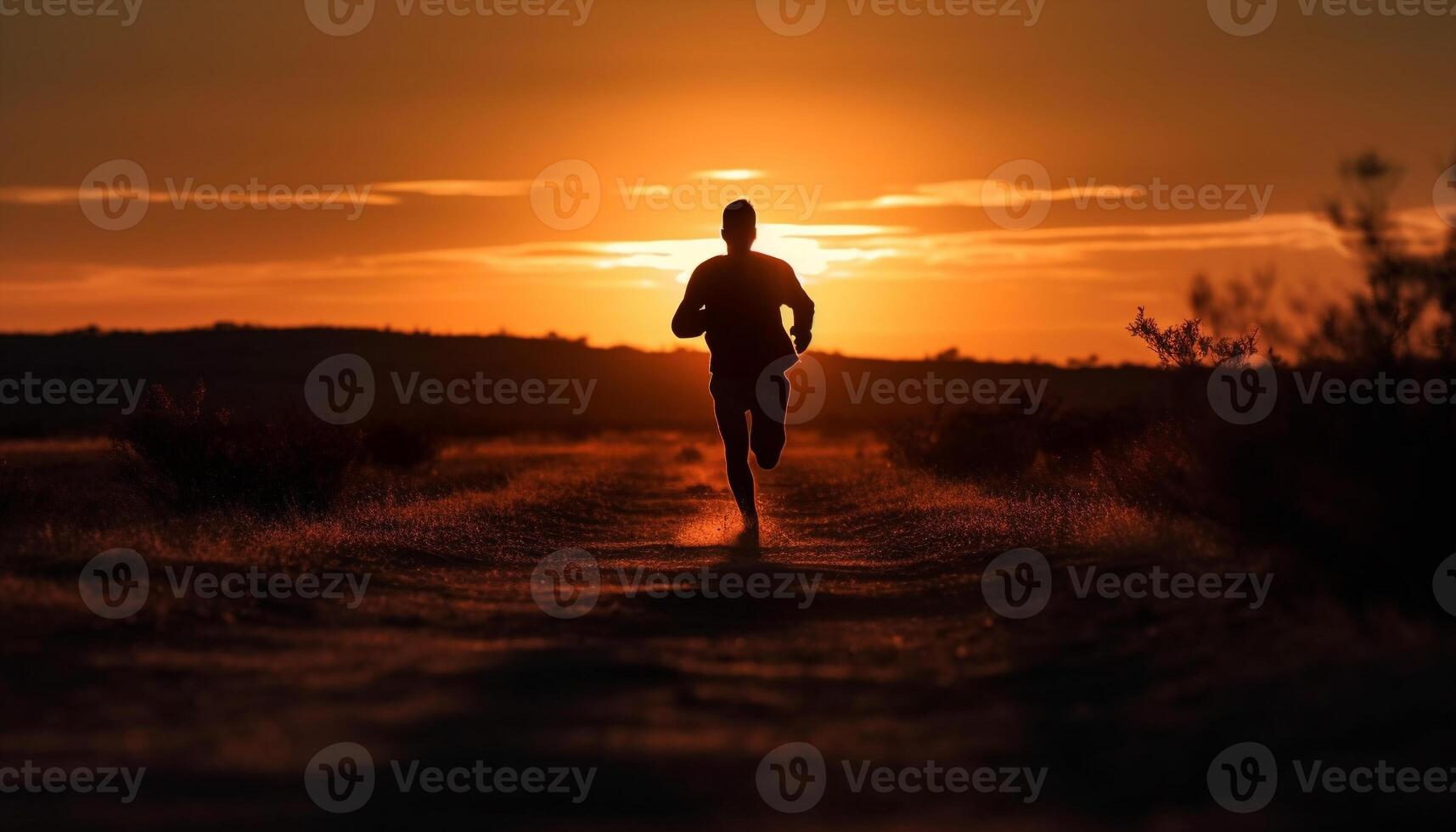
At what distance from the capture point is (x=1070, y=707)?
16.2 feet

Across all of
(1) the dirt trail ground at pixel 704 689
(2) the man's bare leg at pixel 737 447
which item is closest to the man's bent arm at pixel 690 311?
(2) the man's bare leg at pixel 737 447

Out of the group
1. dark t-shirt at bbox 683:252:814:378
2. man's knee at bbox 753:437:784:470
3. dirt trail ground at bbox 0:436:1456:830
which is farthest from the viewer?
man's knee at bbox 753:437:784:470

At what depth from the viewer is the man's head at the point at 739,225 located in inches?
466

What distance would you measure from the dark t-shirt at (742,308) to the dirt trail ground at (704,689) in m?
2.86

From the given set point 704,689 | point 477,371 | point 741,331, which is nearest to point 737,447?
point 741,331

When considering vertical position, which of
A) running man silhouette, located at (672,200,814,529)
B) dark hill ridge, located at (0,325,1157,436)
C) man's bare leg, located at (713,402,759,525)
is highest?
dark hill ridge, located at (0,325,1157,436)

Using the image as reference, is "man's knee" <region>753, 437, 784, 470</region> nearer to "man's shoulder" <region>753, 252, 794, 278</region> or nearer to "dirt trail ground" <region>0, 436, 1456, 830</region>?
→ "man's shoulder" <region>753, 252, 794, 278</region>

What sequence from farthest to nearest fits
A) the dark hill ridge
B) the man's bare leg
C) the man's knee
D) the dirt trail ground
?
the dark hill ridge < the man's knee < the man's bare leg < the dirt trail ground

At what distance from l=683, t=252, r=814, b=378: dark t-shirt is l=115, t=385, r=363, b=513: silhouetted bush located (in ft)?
15.4

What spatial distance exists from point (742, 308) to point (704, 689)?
6.79 m

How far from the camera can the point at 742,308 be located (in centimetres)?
1176

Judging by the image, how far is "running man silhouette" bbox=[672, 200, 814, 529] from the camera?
38.5 ft

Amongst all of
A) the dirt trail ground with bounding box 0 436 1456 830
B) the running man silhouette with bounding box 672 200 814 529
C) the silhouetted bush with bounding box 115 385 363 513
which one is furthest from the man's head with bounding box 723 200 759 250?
the silhouetted bush with bounding box 115 385 363 513

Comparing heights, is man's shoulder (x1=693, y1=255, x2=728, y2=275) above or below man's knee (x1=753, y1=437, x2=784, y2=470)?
above
